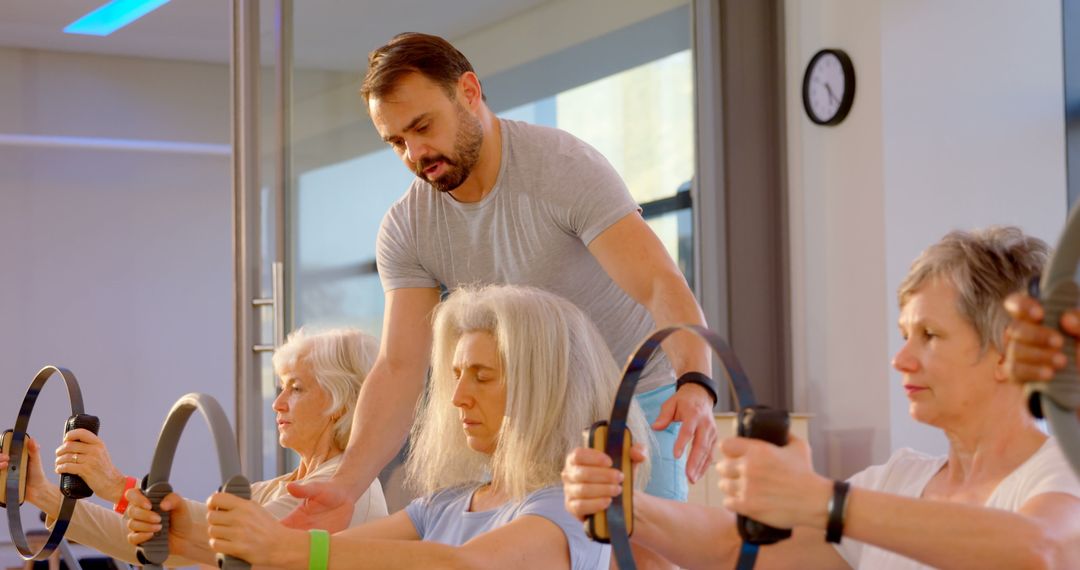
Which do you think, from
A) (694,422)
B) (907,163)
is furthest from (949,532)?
(907,163)

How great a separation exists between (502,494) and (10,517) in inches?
36.5

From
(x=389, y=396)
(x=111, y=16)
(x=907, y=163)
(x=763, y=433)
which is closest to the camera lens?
(x=763, y=433)

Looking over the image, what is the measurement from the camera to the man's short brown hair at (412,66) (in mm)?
2266

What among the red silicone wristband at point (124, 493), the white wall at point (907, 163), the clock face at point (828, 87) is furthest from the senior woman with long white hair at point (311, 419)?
the clock face at point (828, 87)

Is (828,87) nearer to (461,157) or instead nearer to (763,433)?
(461,157)

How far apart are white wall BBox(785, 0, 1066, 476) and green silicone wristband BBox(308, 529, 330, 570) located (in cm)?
284

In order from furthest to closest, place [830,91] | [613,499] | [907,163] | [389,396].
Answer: [830,91], [907,163], [389,396], [613,499]

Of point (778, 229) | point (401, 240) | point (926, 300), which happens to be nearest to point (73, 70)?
point (778, 229)

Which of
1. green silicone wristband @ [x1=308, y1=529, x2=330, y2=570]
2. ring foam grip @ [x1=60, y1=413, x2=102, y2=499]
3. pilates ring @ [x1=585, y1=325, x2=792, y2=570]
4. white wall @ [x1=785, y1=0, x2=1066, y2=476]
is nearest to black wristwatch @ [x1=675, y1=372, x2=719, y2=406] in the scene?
pilates ring @ [x1=585, y1=325, x2=792, y2=570]

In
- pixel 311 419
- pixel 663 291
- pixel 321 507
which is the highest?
pixel 663 291

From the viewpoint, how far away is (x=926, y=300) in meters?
1.74

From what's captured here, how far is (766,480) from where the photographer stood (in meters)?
1.19

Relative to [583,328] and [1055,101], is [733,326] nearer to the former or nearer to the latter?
[1055,101]

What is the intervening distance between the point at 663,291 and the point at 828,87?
97.6 inches
